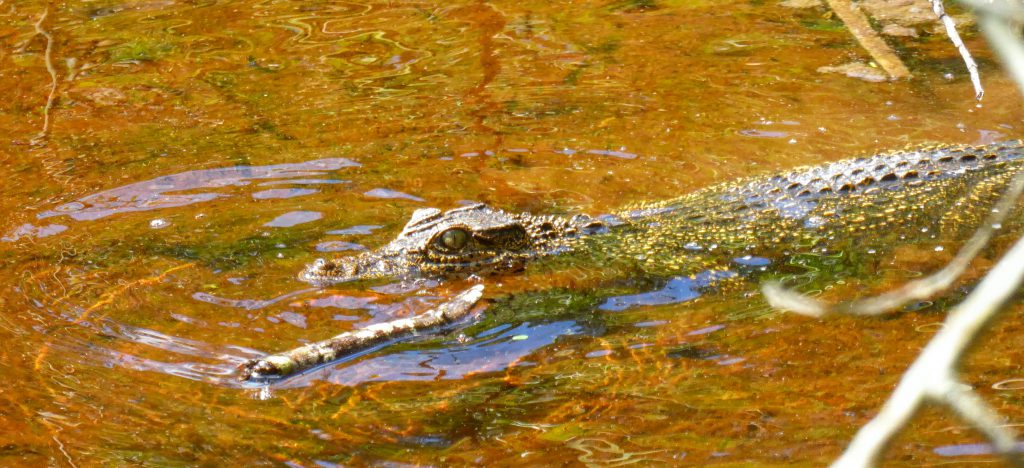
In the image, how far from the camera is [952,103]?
675 cm

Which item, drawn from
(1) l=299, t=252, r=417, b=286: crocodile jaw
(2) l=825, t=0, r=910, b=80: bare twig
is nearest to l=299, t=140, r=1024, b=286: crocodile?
(1) l=299, t=252, r=417, b=286: crocodile jaw

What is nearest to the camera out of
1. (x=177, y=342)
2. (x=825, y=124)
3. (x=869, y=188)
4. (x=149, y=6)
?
(x=177, y=342)

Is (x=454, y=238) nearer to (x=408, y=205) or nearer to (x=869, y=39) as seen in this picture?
(x=408, y=205)

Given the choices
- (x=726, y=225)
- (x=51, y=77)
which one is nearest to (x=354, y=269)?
(x=726, y=225)

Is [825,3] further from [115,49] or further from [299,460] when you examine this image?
[299,460]

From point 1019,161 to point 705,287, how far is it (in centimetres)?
218

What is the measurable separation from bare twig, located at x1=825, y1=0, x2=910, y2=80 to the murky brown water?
0.14 meters

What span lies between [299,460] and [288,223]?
93.0 inches

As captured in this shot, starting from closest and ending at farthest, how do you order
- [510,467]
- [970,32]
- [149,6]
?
[510,467] < [970,32] < [149,6]

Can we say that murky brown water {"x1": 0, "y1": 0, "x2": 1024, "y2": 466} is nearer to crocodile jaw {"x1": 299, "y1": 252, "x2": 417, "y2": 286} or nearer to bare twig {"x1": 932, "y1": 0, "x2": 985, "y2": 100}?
crocodile jaw {"x1": 299, "y1": 252, "x2": 417, "y2": 286}

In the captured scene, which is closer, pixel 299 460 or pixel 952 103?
pixel 299 460

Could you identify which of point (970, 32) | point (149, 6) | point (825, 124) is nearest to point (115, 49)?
point (149, 6)

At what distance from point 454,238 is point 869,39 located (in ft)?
15.4

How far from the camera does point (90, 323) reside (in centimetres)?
446
